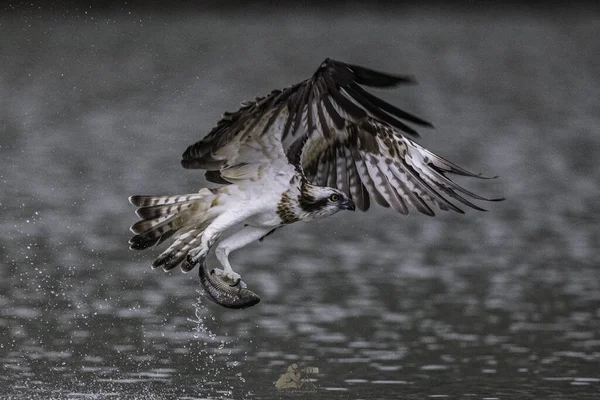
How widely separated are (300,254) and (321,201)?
5.24 m

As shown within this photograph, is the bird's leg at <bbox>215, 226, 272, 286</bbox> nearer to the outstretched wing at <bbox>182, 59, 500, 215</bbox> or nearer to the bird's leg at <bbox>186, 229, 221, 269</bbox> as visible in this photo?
the bird's leg at <bbox>186, 229, 221, 269</bbox>

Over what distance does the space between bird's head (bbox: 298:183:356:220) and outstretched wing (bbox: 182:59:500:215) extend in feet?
1.05

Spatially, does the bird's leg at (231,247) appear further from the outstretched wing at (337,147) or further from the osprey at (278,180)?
the outstretched wing at (337,147)

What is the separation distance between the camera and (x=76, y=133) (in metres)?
21.2

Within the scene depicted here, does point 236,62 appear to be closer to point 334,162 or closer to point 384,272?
point 384,272

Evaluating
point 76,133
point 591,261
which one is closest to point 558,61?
point 76,133

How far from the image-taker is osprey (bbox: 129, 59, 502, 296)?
8.45 meters

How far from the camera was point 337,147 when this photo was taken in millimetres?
9188

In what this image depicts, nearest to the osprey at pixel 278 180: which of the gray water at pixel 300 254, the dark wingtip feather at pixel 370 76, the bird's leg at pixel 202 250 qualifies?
the bird's leg at pixel 202 250

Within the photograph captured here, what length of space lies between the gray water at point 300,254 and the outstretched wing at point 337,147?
1.27 m

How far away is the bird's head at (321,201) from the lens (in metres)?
8.60

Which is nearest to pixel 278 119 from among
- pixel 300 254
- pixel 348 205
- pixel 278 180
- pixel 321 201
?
pixel 278 180

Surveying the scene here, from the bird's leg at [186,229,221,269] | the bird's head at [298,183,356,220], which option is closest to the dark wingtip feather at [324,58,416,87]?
the bird's head at [298,183,356,220]

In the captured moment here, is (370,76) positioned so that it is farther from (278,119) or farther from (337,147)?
(337,147)
